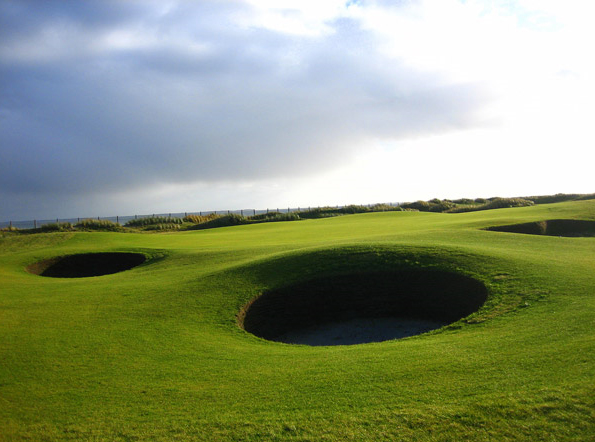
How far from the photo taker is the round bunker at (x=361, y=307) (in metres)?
11.5

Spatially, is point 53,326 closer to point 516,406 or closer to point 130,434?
point 130,434

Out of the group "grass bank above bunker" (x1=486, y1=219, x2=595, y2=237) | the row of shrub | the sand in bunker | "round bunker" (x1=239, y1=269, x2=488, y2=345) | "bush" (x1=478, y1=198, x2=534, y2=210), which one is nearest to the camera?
the sand in bunker

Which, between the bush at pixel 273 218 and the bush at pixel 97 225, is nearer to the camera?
the bush at pixel 97 225

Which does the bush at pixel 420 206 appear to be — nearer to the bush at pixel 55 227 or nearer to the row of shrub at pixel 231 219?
the row of shrub at pixel 231 219

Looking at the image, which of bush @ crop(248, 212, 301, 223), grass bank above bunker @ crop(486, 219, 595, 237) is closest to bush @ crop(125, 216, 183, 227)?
bush @ crop(248, 212, 301, 223)

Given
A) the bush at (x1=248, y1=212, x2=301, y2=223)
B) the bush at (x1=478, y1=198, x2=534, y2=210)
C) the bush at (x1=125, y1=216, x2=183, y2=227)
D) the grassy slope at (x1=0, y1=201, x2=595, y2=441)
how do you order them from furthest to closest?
the bush at (x1=478, y1=198, x2=534, y2=210) < the bush at (x1=248, y1=212, x2=301, y2=223) < the bush at (x1=125, y1=216, x2=183, y2=227) < the grassy slope at (x1=0, y1=201, x2=595, y2=441)

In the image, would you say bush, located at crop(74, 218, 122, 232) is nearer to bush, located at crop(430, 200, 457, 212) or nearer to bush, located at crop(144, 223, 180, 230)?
bush, located at crop(144, 223, 180, 230)

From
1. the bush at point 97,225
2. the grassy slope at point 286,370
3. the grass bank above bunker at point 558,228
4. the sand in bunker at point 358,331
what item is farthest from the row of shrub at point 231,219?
the sand in bunker at point 358,331

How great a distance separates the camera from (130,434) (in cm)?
532

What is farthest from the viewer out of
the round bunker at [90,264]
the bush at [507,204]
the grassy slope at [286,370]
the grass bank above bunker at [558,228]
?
the bush at [507,204]

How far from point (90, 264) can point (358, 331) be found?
1532cm

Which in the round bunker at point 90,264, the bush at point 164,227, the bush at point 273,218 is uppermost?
the bush at point 273,218

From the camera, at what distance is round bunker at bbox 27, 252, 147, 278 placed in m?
20.5

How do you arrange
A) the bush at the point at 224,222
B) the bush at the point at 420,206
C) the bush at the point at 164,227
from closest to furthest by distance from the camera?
the bush at the point at 164,227 → the bush at the point at 224,222 → the bush at the point at 420,206
